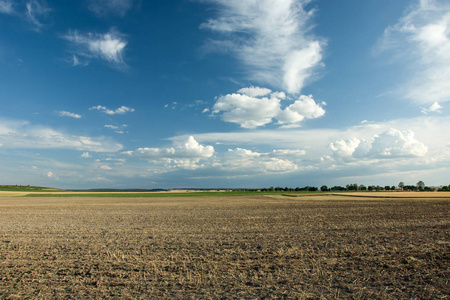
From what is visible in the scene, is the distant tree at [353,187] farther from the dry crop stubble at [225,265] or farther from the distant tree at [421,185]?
the dry crop stubble at [225,265]

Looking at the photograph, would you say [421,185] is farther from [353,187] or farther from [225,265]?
[225,265]

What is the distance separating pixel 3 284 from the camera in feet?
24.7

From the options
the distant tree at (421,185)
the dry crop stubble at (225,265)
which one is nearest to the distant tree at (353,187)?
the distant tree at (421,185)

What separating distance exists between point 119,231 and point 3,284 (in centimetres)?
897

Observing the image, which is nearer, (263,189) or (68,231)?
(68,231)

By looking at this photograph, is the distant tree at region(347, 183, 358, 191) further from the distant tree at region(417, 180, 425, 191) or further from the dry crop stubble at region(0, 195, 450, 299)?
the dry crop stubble at region(0, 195, 450, 299)

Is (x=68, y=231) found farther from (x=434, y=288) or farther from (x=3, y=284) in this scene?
(x=434, y=288)

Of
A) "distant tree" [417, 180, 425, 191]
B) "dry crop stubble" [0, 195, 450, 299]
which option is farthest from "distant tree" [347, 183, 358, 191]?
"dry crop stubble" [0, 195, 450, 299]

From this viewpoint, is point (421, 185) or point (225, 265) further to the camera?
point (421, 185)

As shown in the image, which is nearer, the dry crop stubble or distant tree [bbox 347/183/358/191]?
the dry crop stubble

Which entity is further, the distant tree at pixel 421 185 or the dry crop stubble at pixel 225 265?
the distant tree at pixel 421 185

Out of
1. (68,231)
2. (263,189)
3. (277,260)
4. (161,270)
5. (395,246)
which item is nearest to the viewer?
(161,270)

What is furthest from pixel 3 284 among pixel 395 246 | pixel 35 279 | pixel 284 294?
pixel 395 246

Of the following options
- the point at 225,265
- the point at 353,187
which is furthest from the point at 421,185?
the point at 225,265
